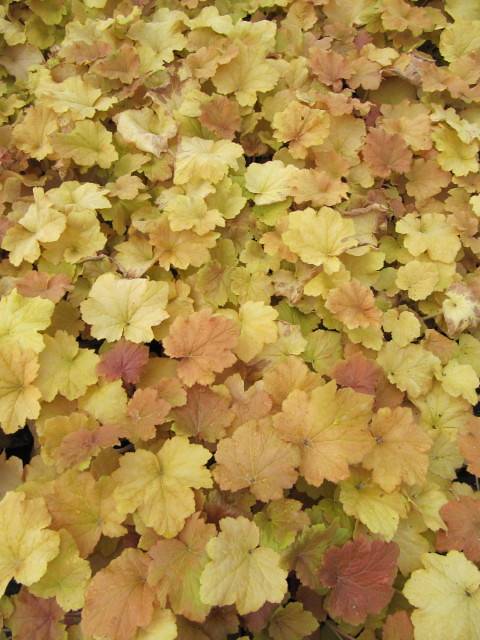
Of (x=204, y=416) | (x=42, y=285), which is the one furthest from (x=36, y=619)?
(x=42, y=285)

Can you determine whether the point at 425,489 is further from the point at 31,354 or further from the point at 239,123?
the point at 239,123

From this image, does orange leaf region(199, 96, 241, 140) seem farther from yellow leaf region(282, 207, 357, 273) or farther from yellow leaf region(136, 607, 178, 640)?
yellow leaf region(136, 607, 178, 640)

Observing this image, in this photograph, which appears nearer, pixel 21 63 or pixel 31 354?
pixel 31 354

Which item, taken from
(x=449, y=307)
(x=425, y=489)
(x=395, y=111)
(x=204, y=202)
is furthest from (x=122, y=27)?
(x=425, y=489)

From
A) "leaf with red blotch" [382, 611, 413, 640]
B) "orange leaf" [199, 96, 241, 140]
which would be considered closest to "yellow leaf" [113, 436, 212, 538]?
"leaf with red blotch" [382, 611, 413, 640]

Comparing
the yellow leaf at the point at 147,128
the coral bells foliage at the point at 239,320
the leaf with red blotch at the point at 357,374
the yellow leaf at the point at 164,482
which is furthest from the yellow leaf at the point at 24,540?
the yellow leaf at the point at 147,128

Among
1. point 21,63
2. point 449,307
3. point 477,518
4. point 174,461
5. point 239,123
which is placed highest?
point 21,63

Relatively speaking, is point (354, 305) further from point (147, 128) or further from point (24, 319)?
point (147, 128)
